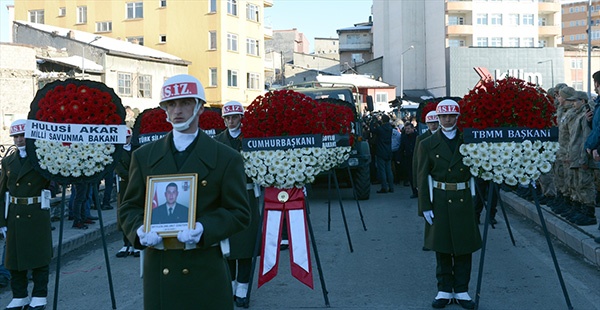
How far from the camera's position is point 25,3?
5653 centimetres

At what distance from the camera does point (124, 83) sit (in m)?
40.5

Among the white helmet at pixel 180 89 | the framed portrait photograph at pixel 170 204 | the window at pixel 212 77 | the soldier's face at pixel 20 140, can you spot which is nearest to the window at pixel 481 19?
the window at pixel 212 77

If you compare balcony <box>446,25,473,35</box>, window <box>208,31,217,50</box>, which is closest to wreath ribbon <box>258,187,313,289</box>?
window <box>208,31,217,50</box>

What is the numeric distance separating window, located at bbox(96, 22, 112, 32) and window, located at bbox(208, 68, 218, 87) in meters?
10.5

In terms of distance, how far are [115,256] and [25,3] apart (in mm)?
52994

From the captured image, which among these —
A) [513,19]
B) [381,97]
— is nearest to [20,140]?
[381,97]

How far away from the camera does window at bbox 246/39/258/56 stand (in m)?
52.0

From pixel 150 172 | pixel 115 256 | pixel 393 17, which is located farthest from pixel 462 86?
pixel 150 172

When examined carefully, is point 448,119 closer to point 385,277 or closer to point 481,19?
point 385,277

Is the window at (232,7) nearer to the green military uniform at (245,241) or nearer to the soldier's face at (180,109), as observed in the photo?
the green military uniform at (245,241)

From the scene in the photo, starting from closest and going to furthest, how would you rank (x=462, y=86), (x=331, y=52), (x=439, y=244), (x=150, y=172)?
(x=150, y=172) < (x=439, y=244) < (x=462, y=86) < (x=331, y=52)

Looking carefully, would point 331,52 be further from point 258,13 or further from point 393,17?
point 258,13

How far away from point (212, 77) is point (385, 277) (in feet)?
139

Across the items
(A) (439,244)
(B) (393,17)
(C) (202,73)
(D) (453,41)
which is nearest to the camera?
(A) (439,244)
